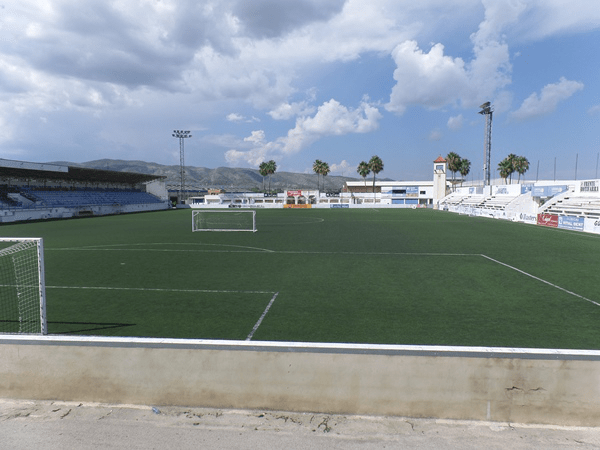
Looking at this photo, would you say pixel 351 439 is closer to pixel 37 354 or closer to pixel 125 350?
pixel 125 350

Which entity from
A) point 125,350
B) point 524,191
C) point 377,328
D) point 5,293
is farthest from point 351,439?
point 524,191

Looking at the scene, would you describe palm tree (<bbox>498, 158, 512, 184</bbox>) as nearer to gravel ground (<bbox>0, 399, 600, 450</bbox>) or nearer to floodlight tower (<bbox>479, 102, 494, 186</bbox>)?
floodlight tower (<bbox>479, 102, 494, 186</bbox>)

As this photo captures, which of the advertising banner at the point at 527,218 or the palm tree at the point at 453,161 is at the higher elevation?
the palm tree at the point at 453,161

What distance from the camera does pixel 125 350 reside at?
564 centimetres

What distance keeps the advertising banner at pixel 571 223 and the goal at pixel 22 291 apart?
40.6 m

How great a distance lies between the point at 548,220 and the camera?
40.2 metres

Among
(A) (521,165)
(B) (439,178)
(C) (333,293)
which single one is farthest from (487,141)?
(C) (333,293)

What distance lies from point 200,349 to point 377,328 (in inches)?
188

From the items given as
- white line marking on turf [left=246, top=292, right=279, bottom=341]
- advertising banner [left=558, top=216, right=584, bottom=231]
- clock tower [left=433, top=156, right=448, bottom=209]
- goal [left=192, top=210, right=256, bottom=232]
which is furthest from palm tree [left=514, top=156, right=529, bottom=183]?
white line marking on turf [left=246, top=292, right=279, bottom=341]

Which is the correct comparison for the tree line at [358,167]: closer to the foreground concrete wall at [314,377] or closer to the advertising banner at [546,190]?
the advertising banner at [546,190]

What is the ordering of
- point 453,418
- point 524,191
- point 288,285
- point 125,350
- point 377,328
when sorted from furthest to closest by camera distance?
point 524,191 → point 288,285 → point 377,328 → point 125,350 → point 453,418

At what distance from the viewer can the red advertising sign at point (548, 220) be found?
38978mm

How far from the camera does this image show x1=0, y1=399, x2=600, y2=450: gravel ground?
470 centimetres

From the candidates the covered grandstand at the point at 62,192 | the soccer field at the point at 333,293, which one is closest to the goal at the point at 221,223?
the soccer field at the point at 333,293
